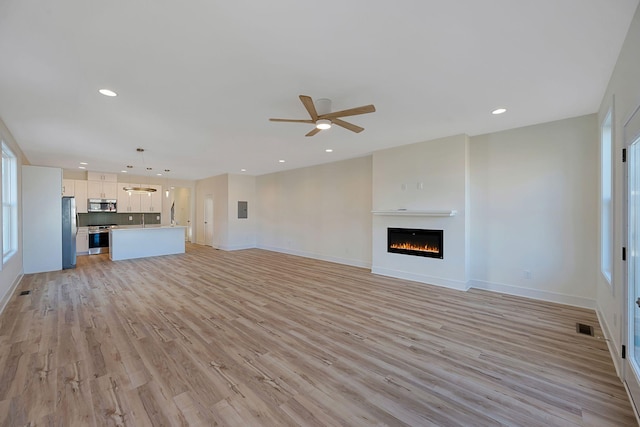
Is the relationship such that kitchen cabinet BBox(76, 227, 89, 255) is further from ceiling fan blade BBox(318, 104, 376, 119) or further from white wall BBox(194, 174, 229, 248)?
ceiling fan blade BBox(318, 104, 376, 119)

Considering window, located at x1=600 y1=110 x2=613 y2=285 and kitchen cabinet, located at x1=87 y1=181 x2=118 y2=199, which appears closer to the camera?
window, located at x1=600 y1=110 x2=613 y2=285

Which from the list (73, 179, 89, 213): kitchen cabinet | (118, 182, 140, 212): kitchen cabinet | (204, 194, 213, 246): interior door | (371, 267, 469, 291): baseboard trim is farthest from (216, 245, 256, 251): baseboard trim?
(371, 267, 469, 291): baseboard trim

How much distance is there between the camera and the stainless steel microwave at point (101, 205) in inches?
339

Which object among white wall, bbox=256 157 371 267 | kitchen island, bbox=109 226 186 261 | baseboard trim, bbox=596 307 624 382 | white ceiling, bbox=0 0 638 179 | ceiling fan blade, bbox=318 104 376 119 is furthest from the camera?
kitchen island, bbox=109 226 186 261

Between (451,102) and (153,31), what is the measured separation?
3.15 meters

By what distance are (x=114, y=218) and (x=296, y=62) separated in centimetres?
1007

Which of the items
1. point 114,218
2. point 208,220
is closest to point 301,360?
point 208,220

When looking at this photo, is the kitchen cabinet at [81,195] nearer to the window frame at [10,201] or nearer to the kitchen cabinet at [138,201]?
the kitchen cabinet at [138,201]

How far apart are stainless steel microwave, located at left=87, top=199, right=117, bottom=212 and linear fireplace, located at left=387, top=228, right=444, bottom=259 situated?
9.26 meters

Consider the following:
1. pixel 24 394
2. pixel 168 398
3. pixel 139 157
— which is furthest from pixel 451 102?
pixel 139 157

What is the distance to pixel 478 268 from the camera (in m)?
4.73

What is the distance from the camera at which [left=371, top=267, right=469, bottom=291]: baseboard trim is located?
4.64m

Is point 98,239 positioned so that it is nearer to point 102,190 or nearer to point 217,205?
point 102,190

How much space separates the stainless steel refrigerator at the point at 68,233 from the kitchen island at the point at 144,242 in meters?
0.91
